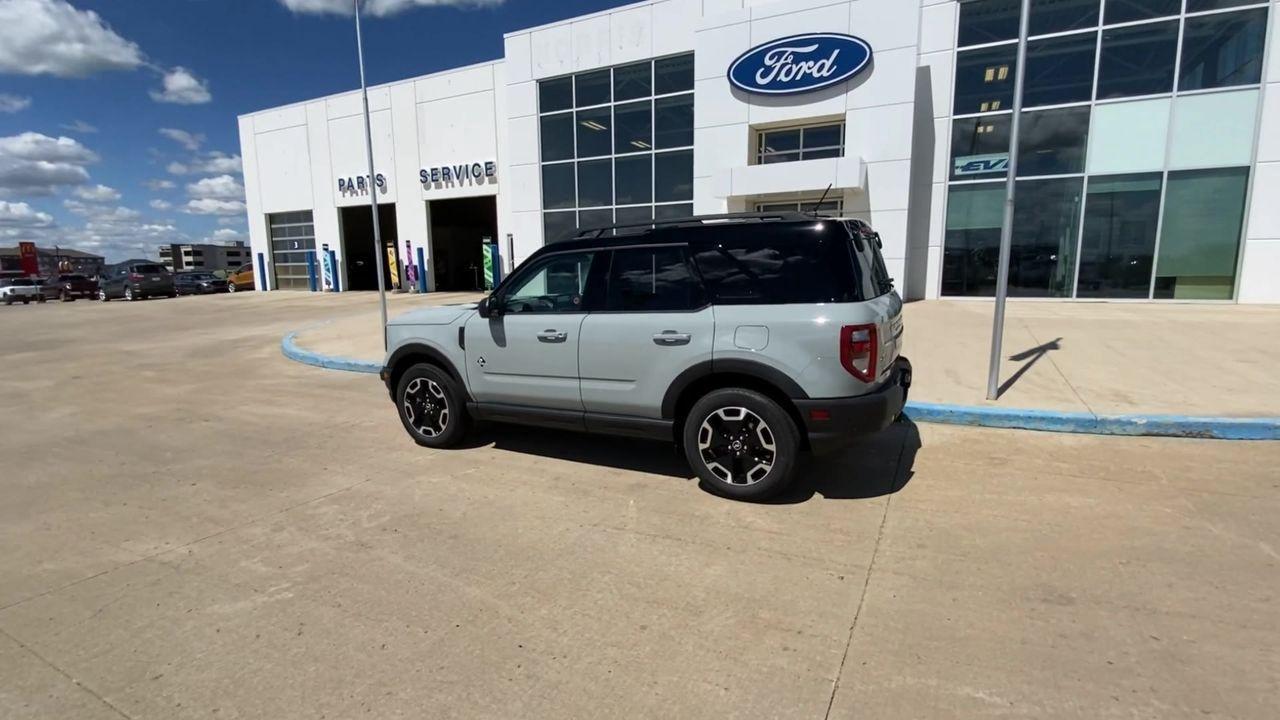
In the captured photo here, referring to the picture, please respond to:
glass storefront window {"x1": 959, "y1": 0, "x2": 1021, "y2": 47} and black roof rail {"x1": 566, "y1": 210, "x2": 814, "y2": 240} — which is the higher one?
glass storefront window {"x1": 959, "y1": 0, "x2": 1021, "y2": 47}

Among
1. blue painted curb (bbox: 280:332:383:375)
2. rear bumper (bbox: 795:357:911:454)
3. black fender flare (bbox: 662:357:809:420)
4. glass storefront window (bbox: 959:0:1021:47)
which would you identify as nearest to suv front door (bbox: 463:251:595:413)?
black fender flare (bbox: 662:357:809:420)

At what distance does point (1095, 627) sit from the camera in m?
2.79

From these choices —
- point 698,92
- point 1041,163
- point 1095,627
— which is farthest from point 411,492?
point 1041,163

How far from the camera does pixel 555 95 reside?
2011 centimetres

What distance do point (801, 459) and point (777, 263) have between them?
1664mm

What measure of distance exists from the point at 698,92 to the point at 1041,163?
8.87m

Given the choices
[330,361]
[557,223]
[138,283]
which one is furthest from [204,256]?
[330,361]

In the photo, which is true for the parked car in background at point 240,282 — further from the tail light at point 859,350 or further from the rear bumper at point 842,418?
the tail light at point 859,350

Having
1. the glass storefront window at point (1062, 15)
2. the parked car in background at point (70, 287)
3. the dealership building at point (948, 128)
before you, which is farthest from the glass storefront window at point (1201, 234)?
the parked car in background at point (70, 287)

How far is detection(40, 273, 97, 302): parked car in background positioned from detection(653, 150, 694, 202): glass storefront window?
34.9 m

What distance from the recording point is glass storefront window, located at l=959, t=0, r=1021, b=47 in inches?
602

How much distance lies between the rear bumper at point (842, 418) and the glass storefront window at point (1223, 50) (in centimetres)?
1617

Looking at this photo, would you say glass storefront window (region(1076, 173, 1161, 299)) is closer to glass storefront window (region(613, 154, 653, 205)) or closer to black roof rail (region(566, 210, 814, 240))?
glass storefront window (region(613, 154, 653, 205))

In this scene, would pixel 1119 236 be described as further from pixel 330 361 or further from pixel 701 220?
pixel 330 361
